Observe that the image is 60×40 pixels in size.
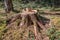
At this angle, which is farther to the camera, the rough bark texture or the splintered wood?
the splintered wood

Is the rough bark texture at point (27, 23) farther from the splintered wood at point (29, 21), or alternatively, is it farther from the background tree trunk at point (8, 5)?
the background tree trunk at point (8, 5)

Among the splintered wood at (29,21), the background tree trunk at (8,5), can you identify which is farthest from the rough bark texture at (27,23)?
the background tree trunk at (8,5)

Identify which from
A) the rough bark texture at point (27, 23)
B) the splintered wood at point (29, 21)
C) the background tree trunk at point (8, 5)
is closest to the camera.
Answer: the rough bark texture at point (27, 23)

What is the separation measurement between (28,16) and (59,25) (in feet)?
5.64

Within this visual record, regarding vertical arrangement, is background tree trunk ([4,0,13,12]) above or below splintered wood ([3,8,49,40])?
below

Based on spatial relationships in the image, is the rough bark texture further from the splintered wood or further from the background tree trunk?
the background tree trunk

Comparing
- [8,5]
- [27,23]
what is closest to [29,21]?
[27,23]

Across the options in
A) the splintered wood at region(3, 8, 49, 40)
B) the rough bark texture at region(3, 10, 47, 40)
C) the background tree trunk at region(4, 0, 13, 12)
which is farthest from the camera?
the background tree trunk at region(4, 0, 13, 12)

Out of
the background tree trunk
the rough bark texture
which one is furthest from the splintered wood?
the background tree trunk

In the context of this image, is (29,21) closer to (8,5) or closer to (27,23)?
(27,23)

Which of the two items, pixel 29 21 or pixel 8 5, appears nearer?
pixel 29 21

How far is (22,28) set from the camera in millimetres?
8219

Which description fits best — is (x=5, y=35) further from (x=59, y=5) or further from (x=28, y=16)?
(x=59, y=5)

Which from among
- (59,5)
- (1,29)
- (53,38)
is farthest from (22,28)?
(59,5)
